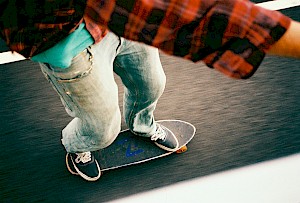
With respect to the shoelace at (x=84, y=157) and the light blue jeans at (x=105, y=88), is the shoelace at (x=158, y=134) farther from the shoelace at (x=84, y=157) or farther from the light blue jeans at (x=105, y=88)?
the shoelace at (x=84, y=157)

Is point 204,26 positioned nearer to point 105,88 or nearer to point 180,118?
point 105,88

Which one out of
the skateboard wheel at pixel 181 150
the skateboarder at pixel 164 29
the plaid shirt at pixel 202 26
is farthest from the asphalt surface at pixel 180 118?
the plaid shirt at pixel 202 26

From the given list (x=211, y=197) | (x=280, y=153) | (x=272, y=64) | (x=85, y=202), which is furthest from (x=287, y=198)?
(x=85, y=202)

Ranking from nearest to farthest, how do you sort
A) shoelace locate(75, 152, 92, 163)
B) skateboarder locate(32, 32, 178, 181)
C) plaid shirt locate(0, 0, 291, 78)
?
1. plaid shirt locate(0, 0, 291, 78)
2. skateboarder locate(32, 32, 178, 181)
3. shoelace locate(75, 152, 92, 163)

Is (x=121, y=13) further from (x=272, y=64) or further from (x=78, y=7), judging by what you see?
(x=272, y=64)

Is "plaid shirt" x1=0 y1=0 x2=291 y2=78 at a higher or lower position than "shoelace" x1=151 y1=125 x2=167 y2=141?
higher

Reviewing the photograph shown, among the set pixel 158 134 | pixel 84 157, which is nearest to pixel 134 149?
pixel 158 134

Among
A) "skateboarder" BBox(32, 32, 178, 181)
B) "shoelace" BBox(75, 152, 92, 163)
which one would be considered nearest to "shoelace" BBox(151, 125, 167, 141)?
"skateboarder" BBox(32, 32, 178, 181)

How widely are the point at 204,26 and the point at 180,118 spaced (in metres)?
1.35

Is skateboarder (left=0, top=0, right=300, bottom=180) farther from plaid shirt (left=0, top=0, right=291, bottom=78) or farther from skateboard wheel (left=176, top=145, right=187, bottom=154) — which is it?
skateboard wheel (left=176, top=145, right=187, bottom=154)

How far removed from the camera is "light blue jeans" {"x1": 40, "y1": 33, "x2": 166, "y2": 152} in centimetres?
108

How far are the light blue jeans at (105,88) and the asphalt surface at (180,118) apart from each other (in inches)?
10.2

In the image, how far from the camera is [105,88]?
1180mm

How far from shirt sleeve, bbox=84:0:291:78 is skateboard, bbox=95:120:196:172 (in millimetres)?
1233
